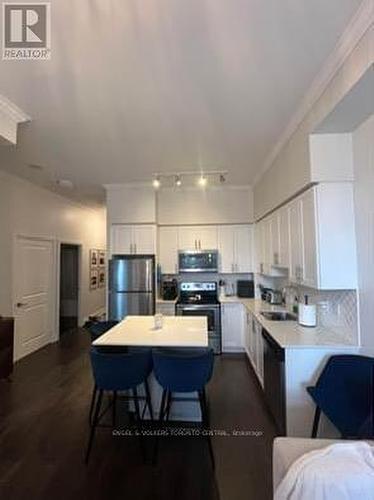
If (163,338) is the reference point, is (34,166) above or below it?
above

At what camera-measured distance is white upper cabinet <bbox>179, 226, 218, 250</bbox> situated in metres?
5.68

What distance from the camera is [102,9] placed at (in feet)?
5.40

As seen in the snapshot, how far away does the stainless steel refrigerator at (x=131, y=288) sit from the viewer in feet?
16.6

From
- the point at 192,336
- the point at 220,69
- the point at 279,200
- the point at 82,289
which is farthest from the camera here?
the point at 82,289

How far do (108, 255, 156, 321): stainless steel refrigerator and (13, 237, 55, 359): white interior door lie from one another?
4.62 feet

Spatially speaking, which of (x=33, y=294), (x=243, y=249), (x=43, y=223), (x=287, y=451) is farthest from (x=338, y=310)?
(x=43, y=223)

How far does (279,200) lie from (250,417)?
2385 millimetres

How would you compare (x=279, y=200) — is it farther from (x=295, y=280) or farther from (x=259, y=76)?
Answer: (x=259, y=76)

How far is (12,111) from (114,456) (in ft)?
9.91

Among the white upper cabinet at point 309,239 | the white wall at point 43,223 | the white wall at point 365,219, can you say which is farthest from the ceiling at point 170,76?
the white wall at point 43,223

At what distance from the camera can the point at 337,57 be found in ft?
6.49

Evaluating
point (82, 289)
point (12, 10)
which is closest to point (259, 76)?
point (12, 10)

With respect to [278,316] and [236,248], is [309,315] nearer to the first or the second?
[278,316]

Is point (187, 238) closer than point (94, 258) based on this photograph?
Yes
